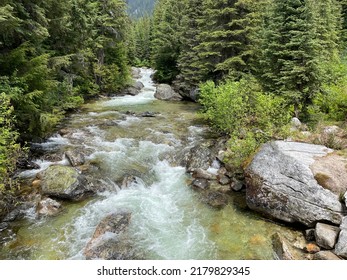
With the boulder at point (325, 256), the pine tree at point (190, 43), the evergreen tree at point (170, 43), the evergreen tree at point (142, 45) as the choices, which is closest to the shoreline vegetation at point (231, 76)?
the boulder at point (325, 256)

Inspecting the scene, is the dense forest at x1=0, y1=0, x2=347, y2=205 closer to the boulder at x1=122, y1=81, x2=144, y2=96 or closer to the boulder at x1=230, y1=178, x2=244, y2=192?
the boulder at x1=230, y1=178, x2=244, y2=192

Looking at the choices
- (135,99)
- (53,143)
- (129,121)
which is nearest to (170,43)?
(135,99)

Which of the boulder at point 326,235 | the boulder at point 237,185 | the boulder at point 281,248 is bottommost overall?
the boulder at point 237,185

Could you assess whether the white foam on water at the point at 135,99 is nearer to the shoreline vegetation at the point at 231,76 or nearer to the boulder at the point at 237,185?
the shoreline vegetation at the point at 231,76

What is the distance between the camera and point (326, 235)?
21.5 feet

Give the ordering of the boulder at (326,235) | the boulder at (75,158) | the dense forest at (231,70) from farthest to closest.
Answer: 1. the boulder at (75,158)
2. the dense forest at (231,70)
3. the boulder at (326,235)

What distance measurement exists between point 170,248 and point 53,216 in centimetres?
374

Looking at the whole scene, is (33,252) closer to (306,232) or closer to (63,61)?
(306,232)

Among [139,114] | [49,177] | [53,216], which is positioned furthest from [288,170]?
[139,114]

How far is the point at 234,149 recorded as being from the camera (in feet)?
32.7

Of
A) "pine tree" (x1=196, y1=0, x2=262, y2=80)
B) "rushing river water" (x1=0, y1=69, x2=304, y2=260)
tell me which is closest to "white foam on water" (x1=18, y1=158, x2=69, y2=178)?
"rushing river water" (x1=0, y1=69, x2=304, y2=260)

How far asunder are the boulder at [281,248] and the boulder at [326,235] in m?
0.76

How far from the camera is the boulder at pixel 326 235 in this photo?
6438 millimetres

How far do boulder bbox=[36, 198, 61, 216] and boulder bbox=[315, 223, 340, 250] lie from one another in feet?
24.2
